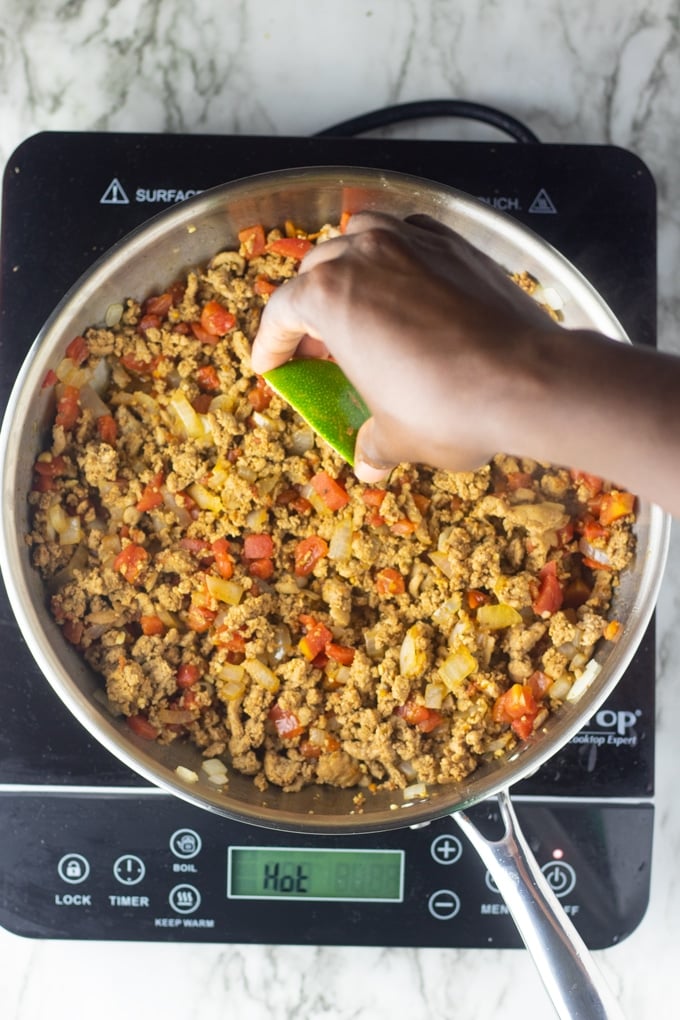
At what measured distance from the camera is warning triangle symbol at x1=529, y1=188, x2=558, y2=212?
4.75 ft

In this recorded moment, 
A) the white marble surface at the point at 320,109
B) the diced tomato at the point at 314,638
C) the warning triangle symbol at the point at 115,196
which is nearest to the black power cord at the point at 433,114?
the white marble surface at the point at 320,109

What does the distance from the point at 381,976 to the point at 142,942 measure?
1.23 ft

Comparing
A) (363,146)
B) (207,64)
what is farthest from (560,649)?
(207,64)

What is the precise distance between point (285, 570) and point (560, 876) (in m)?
0.62

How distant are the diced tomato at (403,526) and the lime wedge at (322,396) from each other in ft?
0.40

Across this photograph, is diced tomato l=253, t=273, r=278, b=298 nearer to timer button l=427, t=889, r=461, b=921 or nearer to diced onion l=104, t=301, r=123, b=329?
diced onion l=104, t=301, r=123, b=329

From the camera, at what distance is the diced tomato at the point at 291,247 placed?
1.38 meters

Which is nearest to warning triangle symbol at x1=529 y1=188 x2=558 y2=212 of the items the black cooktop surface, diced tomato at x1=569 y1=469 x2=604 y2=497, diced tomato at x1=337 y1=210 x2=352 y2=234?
the black cooktop surface

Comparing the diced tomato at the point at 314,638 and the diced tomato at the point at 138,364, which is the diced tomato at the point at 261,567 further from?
the diced tomato at the point at 138,364

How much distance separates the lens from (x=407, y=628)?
53.7 inches

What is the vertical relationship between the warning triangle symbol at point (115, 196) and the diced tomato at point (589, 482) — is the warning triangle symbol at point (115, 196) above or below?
above

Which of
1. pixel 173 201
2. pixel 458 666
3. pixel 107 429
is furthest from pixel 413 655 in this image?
pixel 173 201

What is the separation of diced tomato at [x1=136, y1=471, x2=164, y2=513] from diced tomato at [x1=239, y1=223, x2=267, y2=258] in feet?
1.13

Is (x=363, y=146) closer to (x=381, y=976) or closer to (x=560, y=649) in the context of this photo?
(x=560, y=649)
